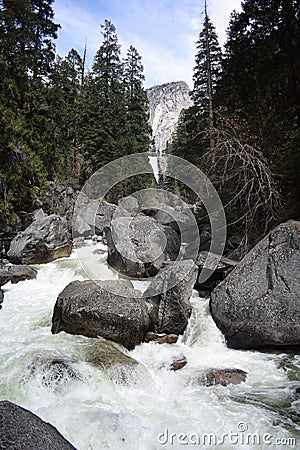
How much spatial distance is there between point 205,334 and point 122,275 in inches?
189

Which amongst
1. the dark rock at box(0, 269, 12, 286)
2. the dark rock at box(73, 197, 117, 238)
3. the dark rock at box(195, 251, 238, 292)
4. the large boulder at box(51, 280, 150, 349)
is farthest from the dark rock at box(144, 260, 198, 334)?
the dark rock at box(73, 197, 117, 238)

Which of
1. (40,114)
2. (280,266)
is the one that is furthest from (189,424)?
(40,114)

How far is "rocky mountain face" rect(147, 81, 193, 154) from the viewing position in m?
84.5

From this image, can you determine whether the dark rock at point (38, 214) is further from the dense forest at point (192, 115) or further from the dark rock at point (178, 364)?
the dark rock at point (178, 364)

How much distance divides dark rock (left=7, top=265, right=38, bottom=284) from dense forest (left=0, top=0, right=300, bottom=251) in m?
4.10

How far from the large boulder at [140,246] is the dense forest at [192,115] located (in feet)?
8.00

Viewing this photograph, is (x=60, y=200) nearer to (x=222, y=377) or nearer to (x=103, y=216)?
(x=103, y=216)

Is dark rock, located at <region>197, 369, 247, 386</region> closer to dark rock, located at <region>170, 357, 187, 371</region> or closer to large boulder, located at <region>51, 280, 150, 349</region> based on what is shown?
dark rock, located at <region>170, 357, 187, 371</region>

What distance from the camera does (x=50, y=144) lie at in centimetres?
1941

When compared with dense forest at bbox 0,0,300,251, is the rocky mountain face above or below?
above

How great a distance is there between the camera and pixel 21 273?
10.4 m

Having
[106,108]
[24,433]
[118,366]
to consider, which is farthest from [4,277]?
[106,108]

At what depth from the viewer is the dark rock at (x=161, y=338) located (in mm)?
6328

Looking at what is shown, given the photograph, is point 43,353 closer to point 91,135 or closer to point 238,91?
point 238,91
